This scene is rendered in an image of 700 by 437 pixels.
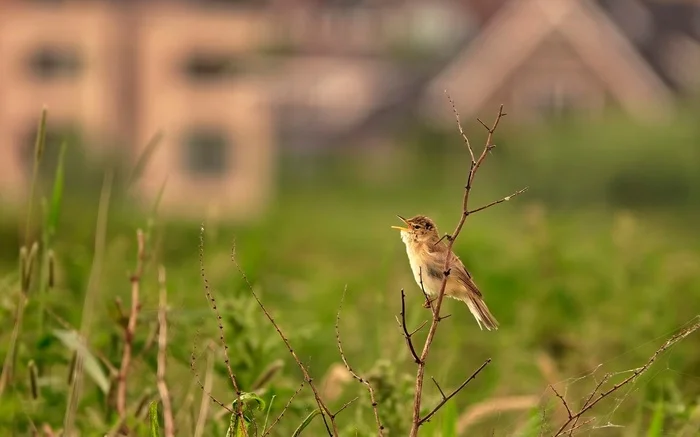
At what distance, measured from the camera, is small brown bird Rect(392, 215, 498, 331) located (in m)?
2.59

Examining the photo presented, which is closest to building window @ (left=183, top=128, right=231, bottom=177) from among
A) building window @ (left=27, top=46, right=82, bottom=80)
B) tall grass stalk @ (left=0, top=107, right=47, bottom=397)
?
building window @ (left=27, top=46, right=82, bottom=80)

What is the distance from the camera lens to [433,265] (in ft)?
8.73

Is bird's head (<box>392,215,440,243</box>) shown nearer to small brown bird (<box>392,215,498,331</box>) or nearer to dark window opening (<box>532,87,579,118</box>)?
small brown bird (<box>392,215,498,331</box>)

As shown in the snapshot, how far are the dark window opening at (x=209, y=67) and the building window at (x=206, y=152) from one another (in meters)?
1.52

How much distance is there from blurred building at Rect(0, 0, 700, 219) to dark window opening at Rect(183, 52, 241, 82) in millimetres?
41

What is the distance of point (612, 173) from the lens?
1478 inches

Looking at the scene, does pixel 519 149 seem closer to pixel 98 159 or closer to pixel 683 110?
pixel 683 110

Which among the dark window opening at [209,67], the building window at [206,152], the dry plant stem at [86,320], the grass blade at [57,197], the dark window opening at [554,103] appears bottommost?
the building window at [206,152]

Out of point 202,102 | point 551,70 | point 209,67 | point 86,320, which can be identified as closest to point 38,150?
point 86,320

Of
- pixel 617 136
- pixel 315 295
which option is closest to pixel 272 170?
pixel 617 136

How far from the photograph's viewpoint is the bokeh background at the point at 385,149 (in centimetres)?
559

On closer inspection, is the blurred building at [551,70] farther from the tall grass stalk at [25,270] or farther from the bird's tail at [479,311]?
the bird's tail at [479,311]

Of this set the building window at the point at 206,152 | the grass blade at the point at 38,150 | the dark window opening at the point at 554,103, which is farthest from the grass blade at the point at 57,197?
the dark window opening at the point at 554,103

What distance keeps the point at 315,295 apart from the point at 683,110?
38667mm
